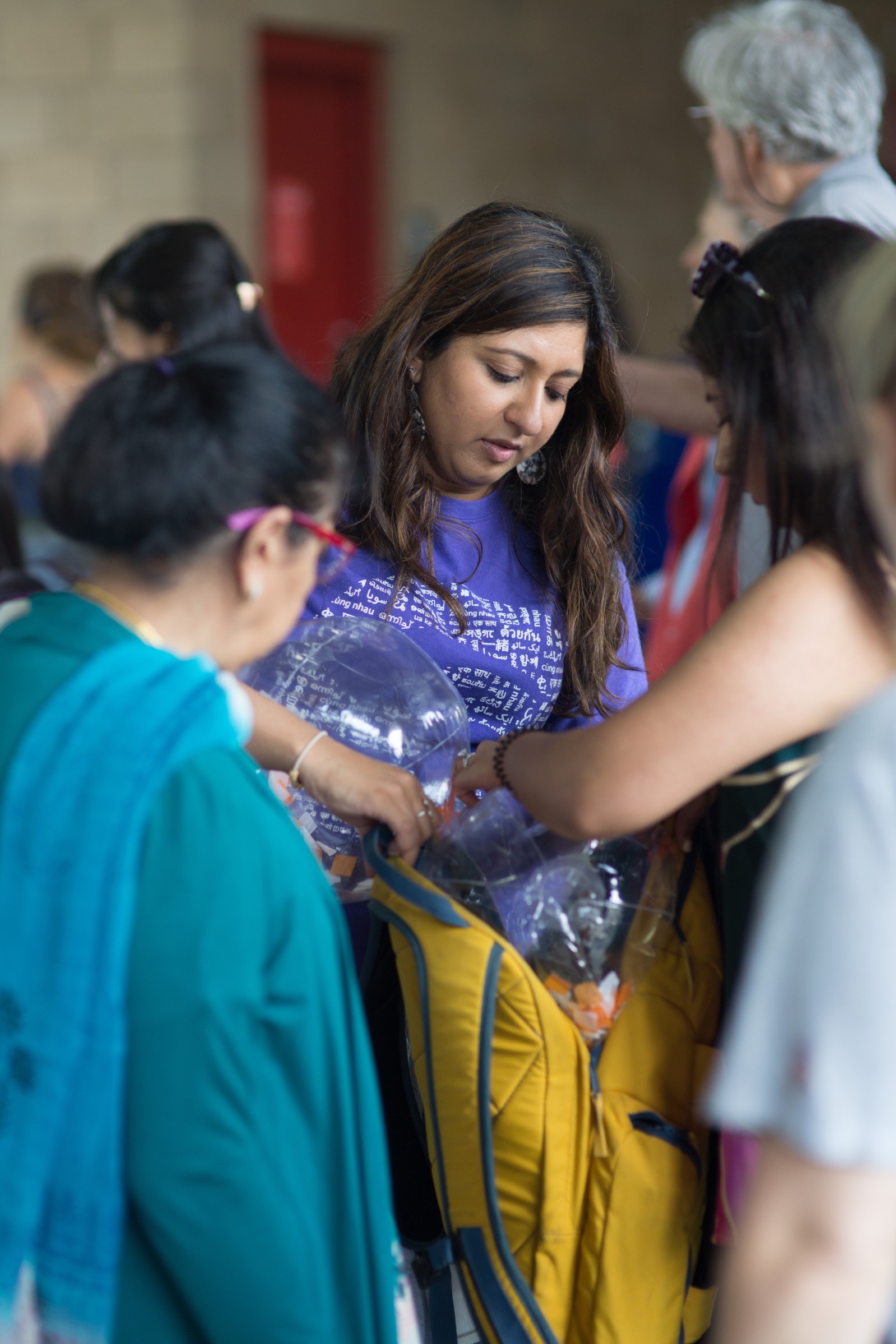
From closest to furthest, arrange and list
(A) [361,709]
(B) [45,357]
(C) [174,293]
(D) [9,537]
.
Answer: (A) [361,709] → (D) [9,537] → (C) [174,293] → (B) [45,357]

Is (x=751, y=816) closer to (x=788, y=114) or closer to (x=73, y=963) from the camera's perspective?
(x=73, y=963)

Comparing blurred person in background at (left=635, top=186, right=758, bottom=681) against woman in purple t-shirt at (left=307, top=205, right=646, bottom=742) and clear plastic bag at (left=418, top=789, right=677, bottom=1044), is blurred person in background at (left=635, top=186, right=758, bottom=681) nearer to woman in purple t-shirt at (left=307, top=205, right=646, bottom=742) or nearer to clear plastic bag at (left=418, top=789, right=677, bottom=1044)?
woman in purple t-shirt at (left=307, top=205, right=646, bottom=742)

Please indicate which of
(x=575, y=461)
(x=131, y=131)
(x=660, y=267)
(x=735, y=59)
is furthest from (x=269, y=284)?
(x=575, y=461)

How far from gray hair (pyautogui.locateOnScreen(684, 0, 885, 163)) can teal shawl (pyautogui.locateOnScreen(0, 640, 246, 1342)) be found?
1.73 m

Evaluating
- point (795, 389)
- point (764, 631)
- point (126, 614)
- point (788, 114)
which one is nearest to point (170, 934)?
point (126, 614)

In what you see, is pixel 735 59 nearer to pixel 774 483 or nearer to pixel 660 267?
pixel 774 483

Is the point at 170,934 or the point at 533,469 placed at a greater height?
the point at 533,469

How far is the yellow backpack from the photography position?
1215mm

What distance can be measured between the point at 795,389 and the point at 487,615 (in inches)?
22.8

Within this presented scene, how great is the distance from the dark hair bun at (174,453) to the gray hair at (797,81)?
5.01 ft

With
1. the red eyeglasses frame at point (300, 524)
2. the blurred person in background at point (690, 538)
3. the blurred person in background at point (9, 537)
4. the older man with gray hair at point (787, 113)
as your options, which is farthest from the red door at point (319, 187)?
the red eyeglasses frame at point (300, 524)

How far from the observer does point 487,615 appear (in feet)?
5.34

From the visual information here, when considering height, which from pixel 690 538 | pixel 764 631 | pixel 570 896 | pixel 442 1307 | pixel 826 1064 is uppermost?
pixel 764 631

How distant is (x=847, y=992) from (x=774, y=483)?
526 mm
